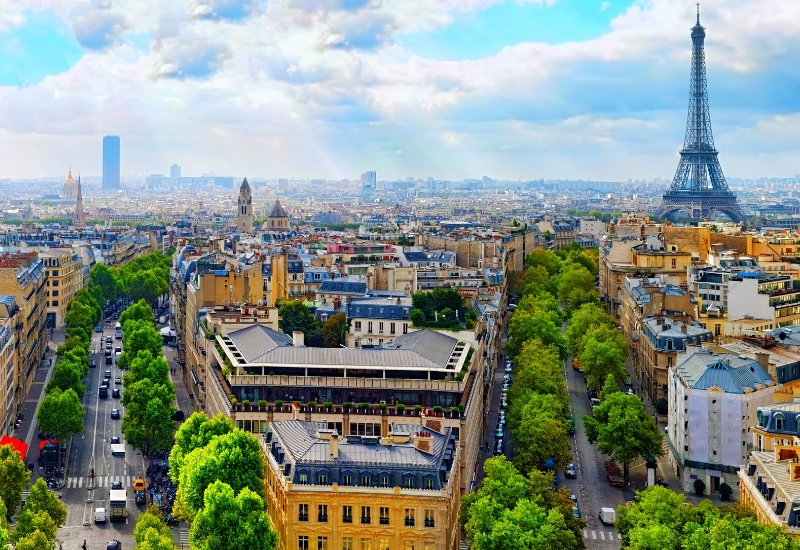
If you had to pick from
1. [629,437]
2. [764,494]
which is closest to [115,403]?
[629,437]

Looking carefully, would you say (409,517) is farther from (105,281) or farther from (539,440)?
(105,281)

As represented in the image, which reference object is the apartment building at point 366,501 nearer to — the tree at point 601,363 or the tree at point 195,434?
the tree at point 195,434

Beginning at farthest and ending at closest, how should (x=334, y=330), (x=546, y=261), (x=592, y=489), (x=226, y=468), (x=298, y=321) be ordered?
(x=546, y=261) < (x=298, y=321) < (x=334, y=330) < (x=592, y=489) < (x=226, y=468)

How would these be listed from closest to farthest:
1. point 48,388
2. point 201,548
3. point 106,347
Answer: point 201,548 → point 48,388 → point 106,347

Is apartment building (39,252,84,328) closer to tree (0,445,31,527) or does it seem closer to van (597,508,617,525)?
tree (0,445,31,527)

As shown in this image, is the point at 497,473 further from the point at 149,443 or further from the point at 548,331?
the point at 548,331

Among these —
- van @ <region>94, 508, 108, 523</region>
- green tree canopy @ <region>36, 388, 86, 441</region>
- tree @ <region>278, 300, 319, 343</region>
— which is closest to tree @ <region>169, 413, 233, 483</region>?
van @ <region>94, 508, 108, 523</region>

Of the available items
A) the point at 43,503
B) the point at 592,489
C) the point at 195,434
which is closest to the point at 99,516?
the point at 195,434
